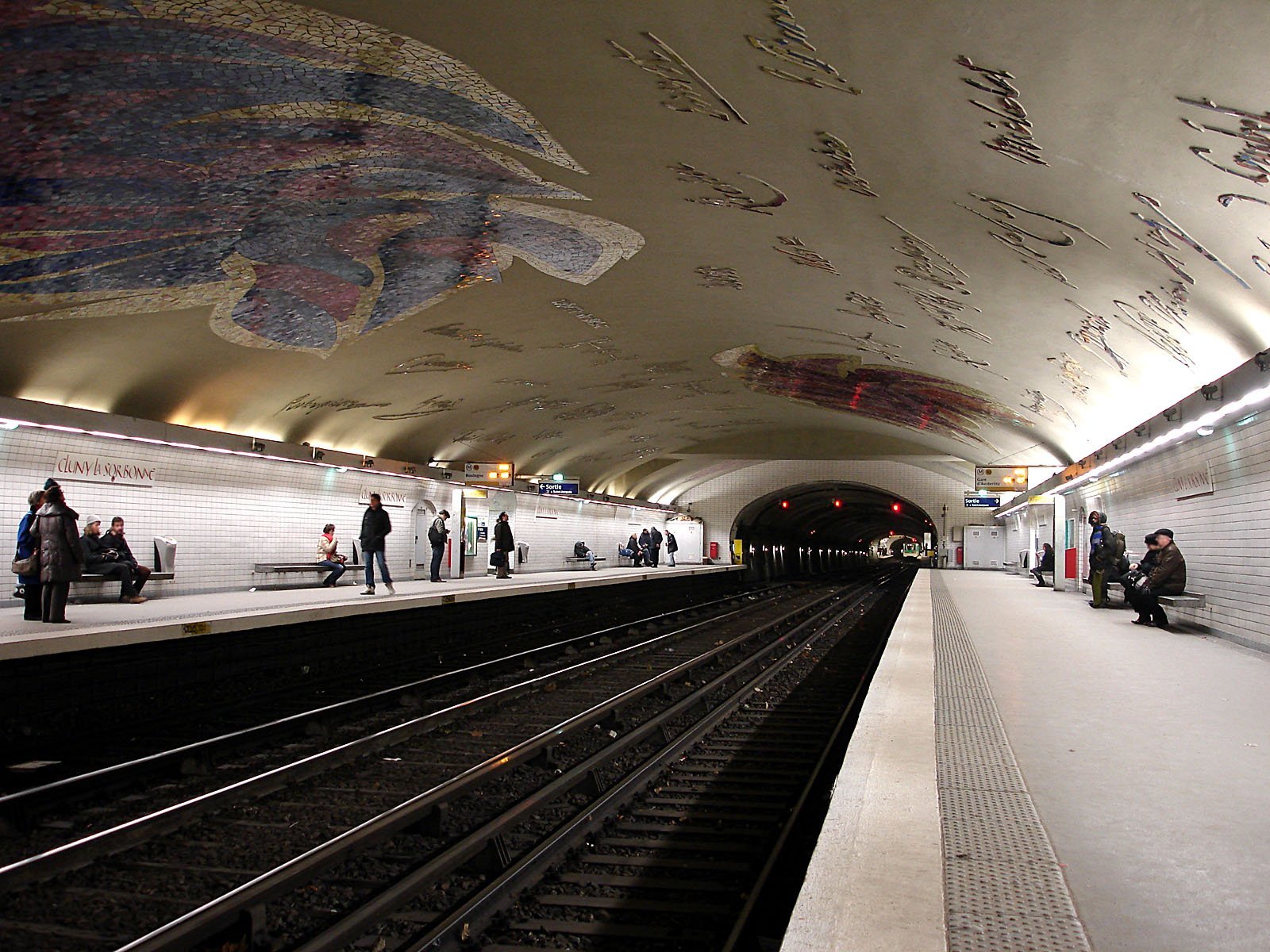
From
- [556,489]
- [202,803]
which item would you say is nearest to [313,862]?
[202,803]

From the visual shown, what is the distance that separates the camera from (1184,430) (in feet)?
30.5

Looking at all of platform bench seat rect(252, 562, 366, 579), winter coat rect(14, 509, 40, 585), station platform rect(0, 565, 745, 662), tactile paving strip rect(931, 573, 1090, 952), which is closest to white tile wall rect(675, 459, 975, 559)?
station platform rect(0, 565, 745, 662)

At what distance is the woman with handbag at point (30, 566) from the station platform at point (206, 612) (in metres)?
0.15

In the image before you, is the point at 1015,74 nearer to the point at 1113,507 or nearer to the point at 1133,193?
A: the point at 1133,193

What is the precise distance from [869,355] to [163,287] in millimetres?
10000

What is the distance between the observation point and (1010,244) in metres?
7.74

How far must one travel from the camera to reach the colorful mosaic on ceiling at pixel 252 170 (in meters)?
5.65
